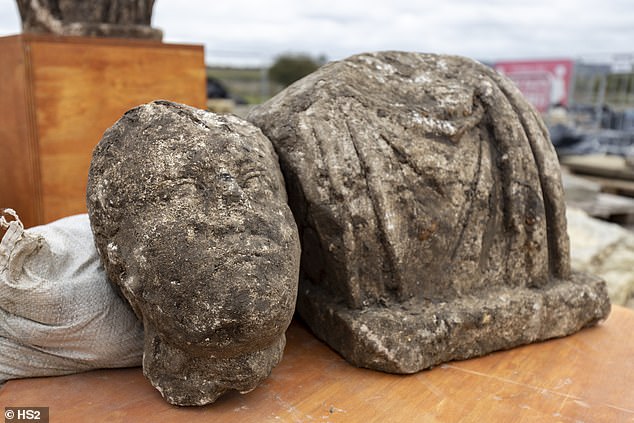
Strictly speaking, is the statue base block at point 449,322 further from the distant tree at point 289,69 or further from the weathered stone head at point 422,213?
the distant tree at point 289,69

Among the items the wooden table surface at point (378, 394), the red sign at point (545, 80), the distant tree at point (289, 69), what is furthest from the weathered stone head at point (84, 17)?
the distant tree at point (289, 69)

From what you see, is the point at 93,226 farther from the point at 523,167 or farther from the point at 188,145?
the point at 523,167

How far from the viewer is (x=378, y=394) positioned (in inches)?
73.6

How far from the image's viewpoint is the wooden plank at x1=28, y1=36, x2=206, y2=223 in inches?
130

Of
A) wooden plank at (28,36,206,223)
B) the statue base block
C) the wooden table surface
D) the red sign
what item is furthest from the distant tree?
the wooden table surface

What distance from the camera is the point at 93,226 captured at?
1.77m

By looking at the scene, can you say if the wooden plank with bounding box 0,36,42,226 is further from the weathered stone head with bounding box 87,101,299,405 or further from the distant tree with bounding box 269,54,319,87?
the distant tree with bounding box 269,54,319,87

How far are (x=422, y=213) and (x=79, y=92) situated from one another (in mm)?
2303

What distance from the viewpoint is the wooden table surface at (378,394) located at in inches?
68.2

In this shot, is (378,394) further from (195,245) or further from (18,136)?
(18,136)

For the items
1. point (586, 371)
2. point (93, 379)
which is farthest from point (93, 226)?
point (586, 371)

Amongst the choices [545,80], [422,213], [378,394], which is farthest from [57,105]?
[545,80]

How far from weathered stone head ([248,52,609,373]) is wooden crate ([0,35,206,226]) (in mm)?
1707

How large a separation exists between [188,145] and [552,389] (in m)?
1.40
